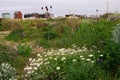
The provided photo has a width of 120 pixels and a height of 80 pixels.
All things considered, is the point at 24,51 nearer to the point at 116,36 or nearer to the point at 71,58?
the point at 71,58

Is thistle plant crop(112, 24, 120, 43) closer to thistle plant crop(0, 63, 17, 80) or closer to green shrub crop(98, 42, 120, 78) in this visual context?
green shrub crop(98, 42, 120, 78)

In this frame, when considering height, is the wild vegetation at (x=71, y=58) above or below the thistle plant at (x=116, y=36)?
below

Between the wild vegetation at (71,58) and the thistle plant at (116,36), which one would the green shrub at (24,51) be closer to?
the wild vegetation at (71,58)

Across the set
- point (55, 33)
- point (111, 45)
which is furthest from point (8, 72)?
point (55, 33)

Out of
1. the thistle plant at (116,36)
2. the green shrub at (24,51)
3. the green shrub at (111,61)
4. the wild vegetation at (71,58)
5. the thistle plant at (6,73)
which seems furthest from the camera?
the green shrub at (24,51)

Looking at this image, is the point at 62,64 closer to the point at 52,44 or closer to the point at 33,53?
the point at 33,53

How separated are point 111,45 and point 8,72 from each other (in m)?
2.16

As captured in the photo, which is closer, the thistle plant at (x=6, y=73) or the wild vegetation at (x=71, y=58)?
the thistle plant at (x=6, y=73)

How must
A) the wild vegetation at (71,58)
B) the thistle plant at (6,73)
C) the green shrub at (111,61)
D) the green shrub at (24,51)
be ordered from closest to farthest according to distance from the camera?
the thistle plant at (6,73) < the wild vegetation at (71,58) < the green shrub at (111,61) < the green shrub at (24,51)

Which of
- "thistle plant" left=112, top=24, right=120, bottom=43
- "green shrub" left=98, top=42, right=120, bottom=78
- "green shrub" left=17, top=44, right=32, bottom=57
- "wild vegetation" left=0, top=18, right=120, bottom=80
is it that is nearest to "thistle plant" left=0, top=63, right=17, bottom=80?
"wild vegetation" left=0, top=18, right=120, bottom=80

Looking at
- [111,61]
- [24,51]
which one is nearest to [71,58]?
[111,61]

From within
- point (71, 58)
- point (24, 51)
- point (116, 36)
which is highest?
point (116, 36)

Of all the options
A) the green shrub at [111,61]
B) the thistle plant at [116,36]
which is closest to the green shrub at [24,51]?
the thistle plant at [116,36]

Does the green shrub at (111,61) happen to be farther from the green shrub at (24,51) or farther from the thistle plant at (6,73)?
the green shrub at (24,51)
